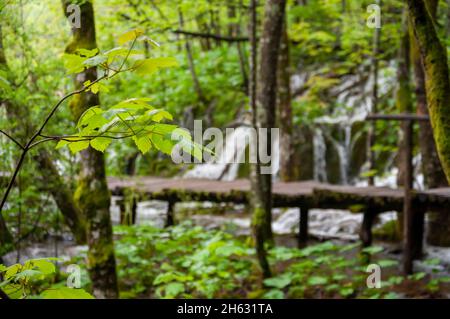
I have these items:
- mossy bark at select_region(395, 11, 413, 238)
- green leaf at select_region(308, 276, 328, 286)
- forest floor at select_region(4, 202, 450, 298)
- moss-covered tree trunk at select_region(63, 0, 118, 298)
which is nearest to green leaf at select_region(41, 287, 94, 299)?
moss-covered tree trunk at select_region(63, 0, 118, 298)

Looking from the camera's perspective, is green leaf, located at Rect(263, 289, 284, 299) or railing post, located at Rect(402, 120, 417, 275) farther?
railing post, located at Rect(402, 120, 417, 275)

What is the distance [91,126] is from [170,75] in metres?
13.8

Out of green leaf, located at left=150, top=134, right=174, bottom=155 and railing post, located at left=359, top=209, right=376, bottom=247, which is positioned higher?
green leaf, located at left=150, top=134, right=174, bottom=155

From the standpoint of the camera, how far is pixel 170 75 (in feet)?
48.8

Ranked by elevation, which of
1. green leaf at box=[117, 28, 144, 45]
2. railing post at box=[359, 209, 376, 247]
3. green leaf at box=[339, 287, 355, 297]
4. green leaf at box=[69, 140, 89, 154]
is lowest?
green leaf at box=[339, 287, 355, 297]

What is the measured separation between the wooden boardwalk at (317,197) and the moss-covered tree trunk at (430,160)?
0.43 metres

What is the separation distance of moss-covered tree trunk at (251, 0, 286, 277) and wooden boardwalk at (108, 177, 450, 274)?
5.59 feet

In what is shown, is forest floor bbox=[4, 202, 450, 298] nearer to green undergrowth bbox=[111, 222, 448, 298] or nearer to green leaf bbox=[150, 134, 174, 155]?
green undergrowth bbox=[111, 222, 448, 298]

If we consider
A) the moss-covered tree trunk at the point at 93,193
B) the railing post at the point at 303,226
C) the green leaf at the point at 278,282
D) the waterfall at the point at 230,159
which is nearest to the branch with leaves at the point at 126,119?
the moss-covered tree trunk at the point at 93,193

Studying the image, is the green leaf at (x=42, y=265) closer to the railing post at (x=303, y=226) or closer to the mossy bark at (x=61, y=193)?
the mossy bark at (x=61, y=193)

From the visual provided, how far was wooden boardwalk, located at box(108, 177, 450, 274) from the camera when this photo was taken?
637 cm

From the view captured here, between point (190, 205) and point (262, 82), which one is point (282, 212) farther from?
point (262, 82)

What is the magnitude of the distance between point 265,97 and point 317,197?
233 cm

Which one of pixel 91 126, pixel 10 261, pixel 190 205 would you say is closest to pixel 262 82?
pixel 10 261
